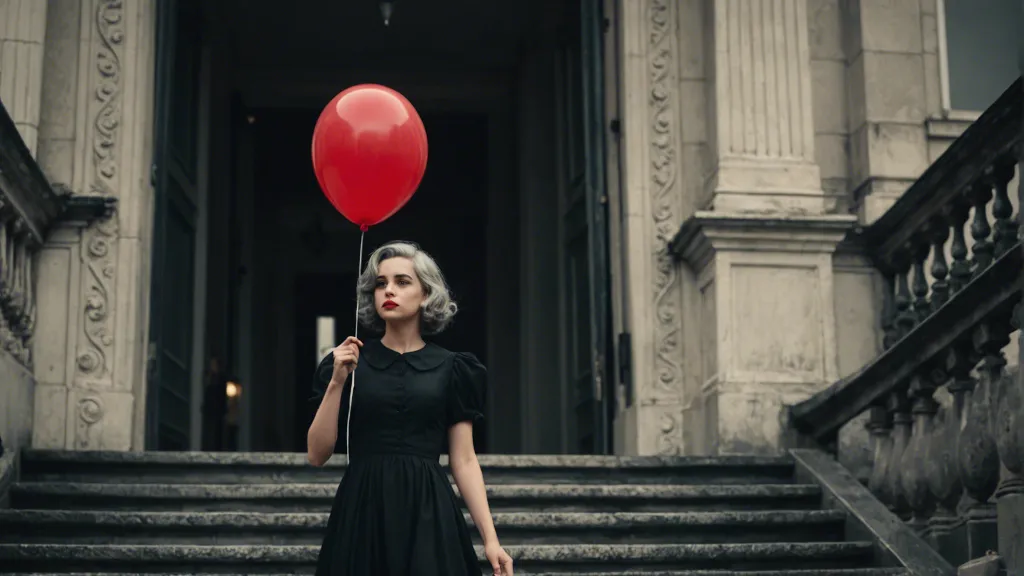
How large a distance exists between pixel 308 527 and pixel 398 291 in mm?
2932

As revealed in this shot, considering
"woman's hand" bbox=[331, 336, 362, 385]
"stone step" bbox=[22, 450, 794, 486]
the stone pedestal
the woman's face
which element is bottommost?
"stone step" bbox=[22, 450, 794, 486]

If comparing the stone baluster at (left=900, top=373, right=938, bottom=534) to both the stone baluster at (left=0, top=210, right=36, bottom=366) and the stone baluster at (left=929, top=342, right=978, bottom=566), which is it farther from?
the stone baluster at (left=0, top=210, right=36, bottom=366)

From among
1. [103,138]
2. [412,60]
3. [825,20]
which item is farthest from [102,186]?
[412,60]

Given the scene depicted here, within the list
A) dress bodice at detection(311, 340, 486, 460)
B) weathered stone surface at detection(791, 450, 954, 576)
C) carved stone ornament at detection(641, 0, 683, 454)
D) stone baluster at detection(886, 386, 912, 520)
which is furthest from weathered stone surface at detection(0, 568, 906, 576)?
carved stone ornament at detection(641, 0, 683, 454)

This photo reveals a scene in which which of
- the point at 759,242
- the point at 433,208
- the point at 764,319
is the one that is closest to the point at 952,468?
the point at 764,319

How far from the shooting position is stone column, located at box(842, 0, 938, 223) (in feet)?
32.9

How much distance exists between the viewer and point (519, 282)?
1571 cm

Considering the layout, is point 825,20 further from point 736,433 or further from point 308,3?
point 308,3

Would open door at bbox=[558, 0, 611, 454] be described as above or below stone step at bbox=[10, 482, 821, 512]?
above

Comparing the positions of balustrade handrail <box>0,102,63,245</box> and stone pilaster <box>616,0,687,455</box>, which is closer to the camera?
balustrade handrail <box>0,102,63,245</box>

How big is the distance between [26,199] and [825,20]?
201 inches

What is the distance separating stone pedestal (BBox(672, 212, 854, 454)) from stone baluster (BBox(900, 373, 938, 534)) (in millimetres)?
Answer: 1627

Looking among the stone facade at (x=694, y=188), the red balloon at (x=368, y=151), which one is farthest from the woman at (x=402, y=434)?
the stone facade at (x=694, y=188)

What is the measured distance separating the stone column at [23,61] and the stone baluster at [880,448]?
15.8 feet
